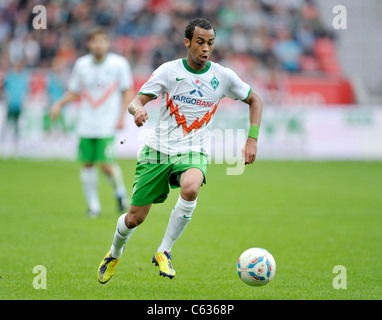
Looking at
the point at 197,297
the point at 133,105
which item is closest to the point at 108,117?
the point at 133,105

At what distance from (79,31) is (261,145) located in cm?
799

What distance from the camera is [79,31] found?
2323 cm

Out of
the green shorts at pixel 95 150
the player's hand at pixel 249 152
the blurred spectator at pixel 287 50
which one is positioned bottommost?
the player's hand at pixel 249 152

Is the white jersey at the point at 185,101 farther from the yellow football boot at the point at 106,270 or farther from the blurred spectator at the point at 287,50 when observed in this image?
the blurred spectator at the point at 287,50

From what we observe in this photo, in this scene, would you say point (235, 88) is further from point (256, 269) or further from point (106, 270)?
point (106, 270)

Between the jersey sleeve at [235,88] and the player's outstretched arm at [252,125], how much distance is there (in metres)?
0.08

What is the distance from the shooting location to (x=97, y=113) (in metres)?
9.89

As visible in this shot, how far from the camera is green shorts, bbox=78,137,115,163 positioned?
32.1 ft

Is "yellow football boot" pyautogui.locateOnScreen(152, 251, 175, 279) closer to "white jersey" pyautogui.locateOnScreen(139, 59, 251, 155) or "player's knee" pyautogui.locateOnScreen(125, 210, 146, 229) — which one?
"player's knee" pyautogui.locateOnScreen(125, 210, 146, 229)

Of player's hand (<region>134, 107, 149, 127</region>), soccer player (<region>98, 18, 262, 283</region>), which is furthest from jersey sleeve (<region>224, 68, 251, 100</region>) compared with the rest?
player's hand (<region>134, 107, 149, 127</region>)

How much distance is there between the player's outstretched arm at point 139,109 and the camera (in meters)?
5.02

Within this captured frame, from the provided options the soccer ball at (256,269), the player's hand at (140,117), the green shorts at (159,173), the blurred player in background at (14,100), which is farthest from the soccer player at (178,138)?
the blurred player in background at (14,100)

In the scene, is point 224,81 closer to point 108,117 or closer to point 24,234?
point 24,234

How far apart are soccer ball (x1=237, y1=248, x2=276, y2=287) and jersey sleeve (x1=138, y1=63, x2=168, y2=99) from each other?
159 cm
